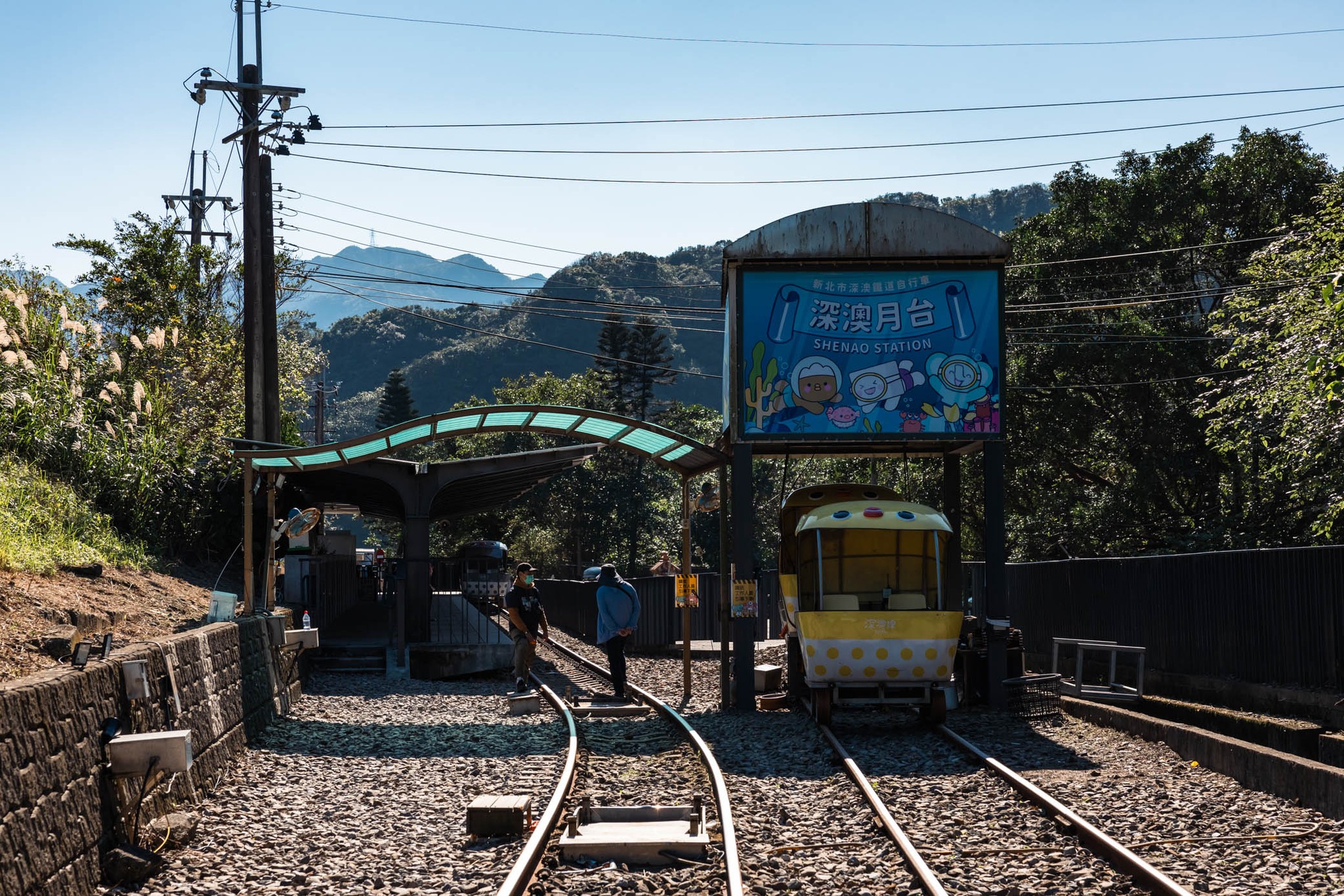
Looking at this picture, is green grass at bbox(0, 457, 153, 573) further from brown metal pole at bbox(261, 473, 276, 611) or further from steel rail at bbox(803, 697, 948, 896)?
steel rail at bbox(803, 697, 948, 896)

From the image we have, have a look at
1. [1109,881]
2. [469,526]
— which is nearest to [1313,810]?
[1109,881]

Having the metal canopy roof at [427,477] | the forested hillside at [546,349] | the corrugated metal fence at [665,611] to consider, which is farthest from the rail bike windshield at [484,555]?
the forested hillside at [546,349]

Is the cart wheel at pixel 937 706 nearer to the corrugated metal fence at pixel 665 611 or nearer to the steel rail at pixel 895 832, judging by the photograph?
the steel rail at pixel 895 832

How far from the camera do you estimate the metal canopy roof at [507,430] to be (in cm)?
1703

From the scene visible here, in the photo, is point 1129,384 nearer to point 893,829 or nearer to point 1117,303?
point 1117,303

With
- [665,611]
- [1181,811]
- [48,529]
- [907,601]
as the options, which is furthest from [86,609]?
[665,611]

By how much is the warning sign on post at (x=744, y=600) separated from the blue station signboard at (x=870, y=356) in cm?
209

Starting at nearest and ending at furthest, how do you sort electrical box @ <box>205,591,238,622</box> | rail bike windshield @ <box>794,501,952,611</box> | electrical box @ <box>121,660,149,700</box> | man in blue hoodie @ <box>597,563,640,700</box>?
electrical box @ <box>121,660,149,700</box>
electrical box @ <box>205,591,238,622</box>
rail bike windshield @ <box>794,501,952,611</box>
man in blue hoodie @ <box>597,563,640,700</box>

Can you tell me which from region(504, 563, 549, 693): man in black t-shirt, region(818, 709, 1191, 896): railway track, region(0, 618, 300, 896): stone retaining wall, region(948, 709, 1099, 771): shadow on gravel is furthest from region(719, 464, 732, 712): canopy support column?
region(0, 618, 300, 896): stone retaining wall

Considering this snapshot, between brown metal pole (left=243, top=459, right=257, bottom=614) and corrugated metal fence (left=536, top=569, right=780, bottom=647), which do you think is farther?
corrugated metal fence (left=536, top=569, right=780, bottom=647)

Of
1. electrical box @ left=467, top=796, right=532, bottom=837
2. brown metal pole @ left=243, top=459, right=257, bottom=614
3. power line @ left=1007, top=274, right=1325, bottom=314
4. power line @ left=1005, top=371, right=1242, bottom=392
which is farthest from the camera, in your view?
power line @ left=1007, top=274, right=1325, bottom=314

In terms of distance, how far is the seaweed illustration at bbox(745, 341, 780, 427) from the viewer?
17594 millimetres

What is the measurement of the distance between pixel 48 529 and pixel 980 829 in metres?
11.5

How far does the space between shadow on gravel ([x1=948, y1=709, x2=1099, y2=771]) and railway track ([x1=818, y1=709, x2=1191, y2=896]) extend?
0.45 meters
